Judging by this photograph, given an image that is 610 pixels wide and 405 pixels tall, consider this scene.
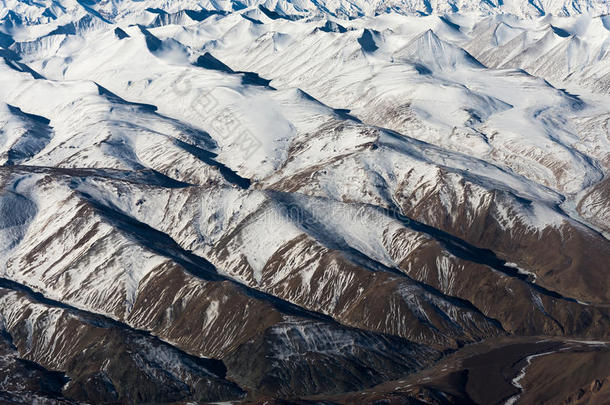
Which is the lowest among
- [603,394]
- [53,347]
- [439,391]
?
[53,347]

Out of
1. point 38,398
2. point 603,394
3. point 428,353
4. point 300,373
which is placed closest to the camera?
point 603,394

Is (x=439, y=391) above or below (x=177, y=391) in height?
above

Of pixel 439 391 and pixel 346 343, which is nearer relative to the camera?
pixel 439 391

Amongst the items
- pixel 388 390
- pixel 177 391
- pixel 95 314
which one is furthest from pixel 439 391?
pixel 95 314

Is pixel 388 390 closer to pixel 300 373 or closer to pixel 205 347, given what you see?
pixel 300 373

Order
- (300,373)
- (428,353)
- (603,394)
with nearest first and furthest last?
(603,394)
(300,373)
(428,353)

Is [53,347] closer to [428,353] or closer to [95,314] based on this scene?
[95,314]

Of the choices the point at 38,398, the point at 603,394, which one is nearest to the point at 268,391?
the point at 38,398

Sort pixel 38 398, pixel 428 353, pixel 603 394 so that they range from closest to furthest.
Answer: pixel 603 394, pixel 38 398, pixel 428 353

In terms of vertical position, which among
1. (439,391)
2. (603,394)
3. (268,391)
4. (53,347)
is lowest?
(53,347)
